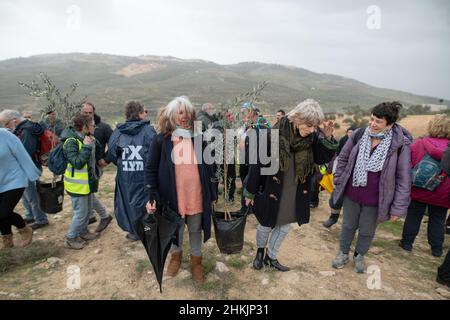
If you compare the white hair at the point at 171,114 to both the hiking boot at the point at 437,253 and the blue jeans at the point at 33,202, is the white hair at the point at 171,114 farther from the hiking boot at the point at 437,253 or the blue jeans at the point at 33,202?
the hiking boot at the point at 437,253

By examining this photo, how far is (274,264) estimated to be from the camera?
11.5 feet

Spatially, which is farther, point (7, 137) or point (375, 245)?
point (375, 245)

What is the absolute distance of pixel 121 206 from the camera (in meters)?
3.65

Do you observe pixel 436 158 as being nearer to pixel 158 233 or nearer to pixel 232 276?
pixel 232 276

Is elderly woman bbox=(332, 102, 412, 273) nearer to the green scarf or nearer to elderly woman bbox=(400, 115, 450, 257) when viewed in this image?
the green scarf

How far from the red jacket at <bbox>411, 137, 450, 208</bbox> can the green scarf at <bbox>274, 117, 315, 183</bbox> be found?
1946 mm

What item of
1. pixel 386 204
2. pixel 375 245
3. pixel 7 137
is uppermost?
pixel 7 137

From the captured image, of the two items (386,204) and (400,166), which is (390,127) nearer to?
(400,166)

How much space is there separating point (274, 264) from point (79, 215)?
2746 mm

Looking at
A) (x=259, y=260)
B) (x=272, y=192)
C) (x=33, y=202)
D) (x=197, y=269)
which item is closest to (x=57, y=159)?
(x=33, y=202)

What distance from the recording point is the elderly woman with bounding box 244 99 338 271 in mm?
2791

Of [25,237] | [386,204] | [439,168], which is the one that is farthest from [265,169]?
[25,237]

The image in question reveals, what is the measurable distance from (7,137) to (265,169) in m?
3.28

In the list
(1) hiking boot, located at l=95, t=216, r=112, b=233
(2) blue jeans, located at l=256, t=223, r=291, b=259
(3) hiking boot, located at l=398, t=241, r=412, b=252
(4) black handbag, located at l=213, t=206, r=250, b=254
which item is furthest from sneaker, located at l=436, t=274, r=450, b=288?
(1) hiking boot, located at l=95, t=216, r=112, b=233
